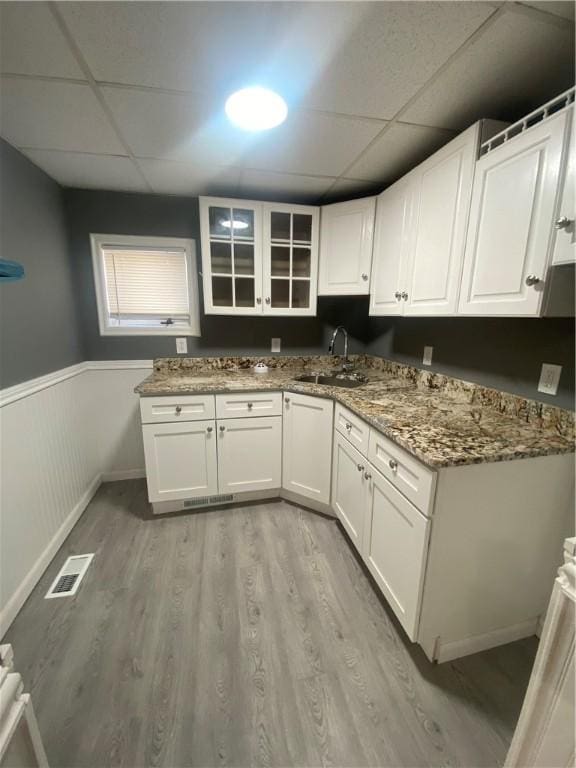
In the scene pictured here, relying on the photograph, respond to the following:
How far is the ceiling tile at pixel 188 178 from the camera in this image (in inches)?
71.5

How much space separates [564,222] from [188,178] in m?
2.00

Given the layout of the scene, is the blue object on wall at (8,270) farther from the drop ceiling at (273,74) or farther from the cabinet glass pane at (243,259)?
the cabinet glass pane at (243,259)

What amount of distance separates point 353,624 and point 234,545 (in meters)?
0.79

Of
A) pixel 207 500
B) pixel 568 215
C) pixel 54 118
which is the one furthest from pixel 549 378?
pixel 54 118

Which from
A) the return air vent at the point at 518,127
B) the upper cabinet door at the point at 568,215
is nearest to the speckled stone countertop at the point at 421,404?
the upper cabinet door at the point at 568,215

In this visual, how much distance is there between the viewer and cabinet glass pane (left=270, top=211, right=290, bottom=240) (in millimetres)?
2209

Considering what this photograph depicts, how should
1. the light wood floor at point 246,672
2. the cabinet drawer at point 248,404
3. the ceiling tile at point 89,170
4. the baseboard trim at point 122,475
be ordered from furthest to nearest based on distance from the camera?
1. the baseboard trim at point 122,475
2. the cabinet drawer at point 248,404
3. the ceiling tile at point 89,170
4. the light wood floor at point 246,672

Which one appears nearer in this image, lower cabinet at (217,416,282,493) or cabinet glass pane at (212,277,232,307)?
lower cabinet at (217,416,282,493)

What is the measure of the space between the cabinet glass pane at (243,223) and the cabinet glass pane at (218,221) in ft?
0.11

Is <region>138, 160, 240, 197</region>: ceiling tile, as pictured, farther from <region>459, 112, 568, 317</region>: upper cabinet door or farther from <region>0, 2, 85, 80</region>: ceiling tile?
<region>459, 112, 568, 317</region>: upper cabinet door

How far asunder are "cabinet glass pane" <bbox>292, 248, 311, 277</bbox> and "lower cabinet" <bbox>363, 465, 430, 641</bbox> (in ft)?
5.08

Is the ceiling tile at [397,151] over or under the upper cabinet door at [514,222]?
over

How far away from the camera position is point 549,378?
129cm

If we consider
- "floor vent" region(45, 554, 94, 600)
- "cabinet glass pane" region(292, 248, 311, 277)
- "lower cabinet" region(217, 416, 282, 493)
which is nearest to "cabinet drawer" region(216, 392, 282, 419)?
"lower cabinet" region(217, 416, 282, 493)
